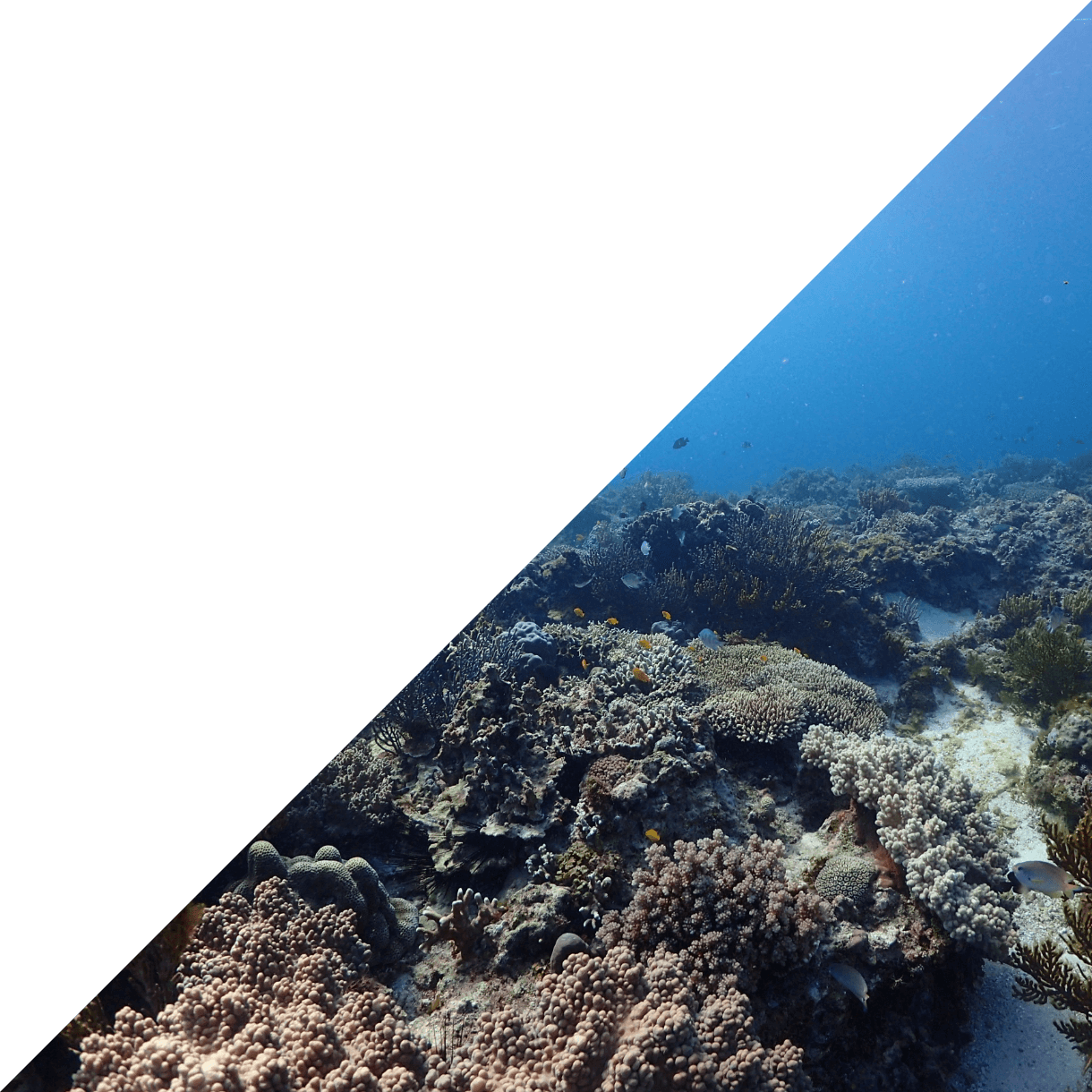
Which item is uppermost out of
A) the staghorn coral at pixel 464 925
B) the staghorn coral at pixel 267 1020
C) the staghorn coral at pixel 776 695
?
the staghorn coral at pixel 776 695

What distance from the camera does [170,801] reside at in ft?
2.67

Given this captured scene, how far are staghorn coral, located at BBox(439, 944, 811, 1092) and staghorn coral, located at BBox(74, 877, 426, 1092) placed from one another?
1.47 ft

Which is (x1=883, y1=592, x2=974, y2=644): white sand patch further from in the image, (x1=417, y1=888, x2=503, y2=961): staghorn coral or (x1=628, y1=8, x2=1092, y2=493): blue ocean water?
(x1=628, y1=8, x2=1092, y2=493): blue ocean water

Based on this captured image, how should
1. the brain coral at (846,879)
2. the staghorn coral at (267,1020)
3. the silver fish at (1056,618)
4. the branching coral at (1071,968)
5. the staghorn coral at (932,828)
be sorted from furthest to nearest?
the silver fish at (1056,618) < the brain coral at (846,879) < the staghorn coral at (932,828) < the branching coral at (1071,968) < the staghorn coral at (267,1020)

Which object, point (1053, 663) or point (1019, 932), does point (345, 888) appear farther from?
point (1053, 663)

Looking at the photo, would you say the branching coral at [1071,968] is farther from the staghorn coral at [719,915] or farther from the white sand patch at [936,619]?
the white sand patch at [936,619]

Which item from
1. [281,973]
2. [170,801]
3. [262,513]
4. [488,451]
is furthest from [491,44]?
[281,973]

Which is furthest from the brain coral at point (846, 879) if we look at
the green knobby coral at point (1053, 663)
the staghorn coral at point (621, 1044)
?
the green knobby coral at point (1053, 663)

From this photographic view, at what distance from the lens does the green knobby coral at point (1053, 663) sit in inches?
302

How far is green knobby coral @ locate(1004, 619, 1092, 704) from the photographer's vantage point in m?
7.68

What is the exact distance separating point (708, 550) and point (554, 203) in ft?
38.3

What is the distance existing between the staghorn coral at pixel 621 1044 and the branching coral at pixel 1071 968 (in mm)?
2120

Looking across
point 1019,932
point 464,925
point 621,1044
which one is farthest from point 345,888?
point 1019,932

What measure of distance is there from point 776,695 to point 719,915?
3103 mm
